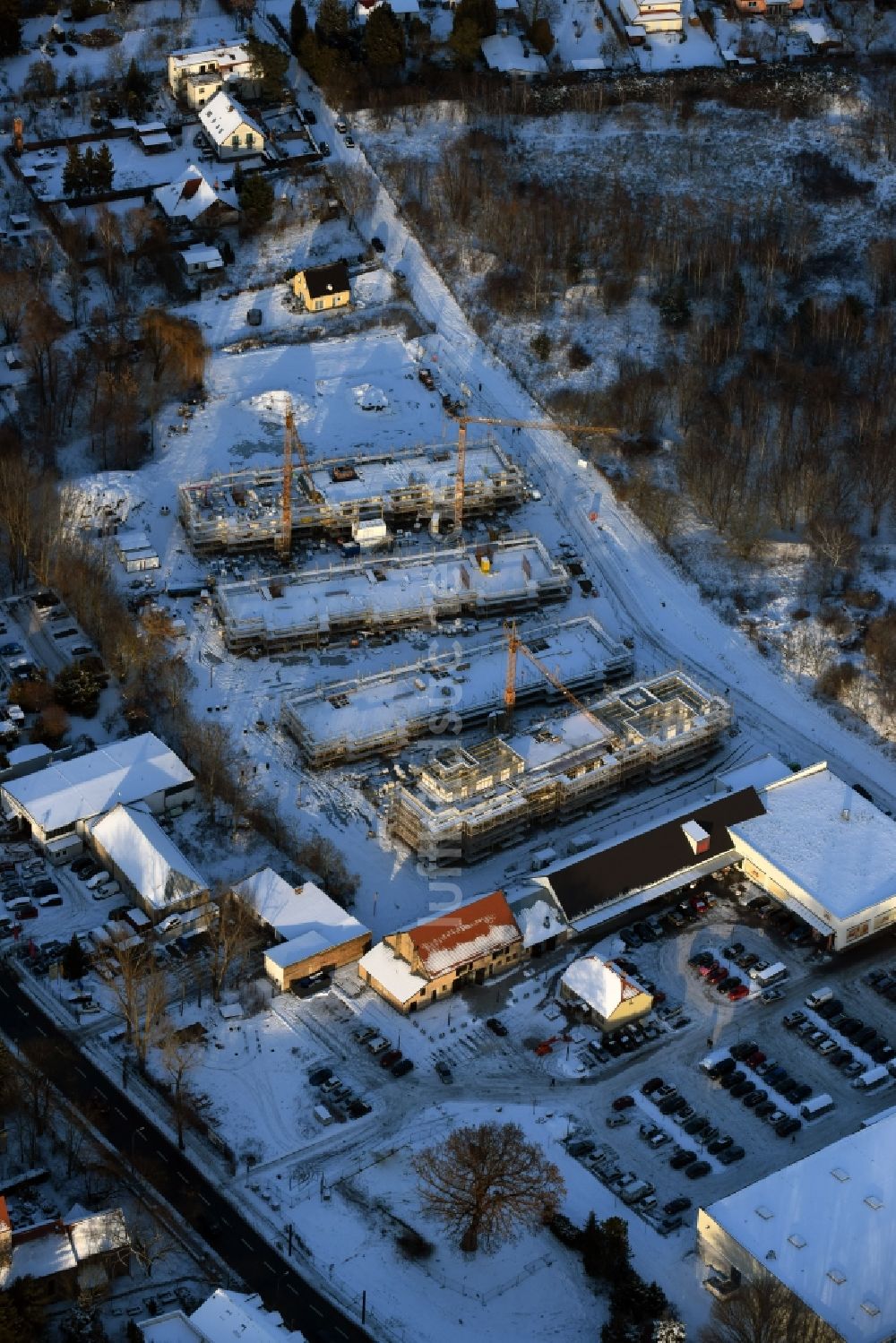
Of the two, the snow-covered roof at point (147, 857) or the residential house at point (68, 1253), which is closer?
the residential house at point (68, 1253)

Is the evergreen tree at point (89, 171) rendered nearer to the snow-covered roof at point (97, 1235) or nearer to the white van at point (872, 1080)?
the white van at point (872, 1080)

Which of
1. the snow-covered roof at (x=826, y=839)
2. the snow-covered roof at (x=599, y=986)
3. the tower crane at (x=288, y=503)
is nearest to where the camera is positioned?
the snow-covered roof at (x=599, y=986)

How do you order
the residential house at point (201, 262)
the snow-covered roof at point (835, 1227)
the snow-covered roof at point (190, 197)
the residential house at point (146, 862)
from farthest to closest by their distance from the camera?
the snow-covered roof at point (190, 197) → the residential house at point (201, 262) → the residential house at point (146, 862) → the snow-covered roof at point (835, 1227)

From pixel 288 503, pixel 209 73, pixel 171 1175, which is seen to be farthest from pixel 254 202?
pixel 171 1175

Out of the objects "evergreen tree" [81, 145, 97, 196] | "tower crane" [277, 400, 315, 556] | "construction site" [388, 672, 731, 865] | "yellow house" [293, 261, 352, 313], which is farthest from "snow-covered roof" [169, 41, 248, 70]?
"construction site" [388, 672, 731, 865]

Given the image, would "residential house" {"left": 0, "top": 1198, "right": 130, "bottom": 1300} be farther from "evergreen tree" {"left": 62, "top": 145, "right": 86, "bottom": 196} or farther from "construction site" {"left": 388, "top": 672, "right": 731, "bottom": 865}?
"evergreen tree" {"left": 62, "top": 145, "right": 86, "bottom": 196}

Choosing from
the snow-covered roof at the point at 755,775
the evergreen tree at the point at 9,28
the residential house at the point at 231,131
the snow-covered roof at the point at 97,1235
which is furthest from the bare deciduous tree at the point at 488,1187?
the evergreen tree at the point at 9,28

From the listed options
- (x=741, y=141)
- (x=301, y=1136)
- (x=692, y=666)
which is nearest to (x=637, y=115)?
(x=741, y=141)
